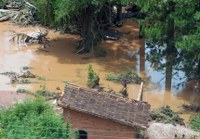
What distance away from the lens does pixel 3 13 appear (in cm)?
3388

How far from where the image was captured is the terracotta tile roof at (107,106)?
598 inches

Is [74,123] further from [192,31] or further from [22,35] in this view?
[22,35]

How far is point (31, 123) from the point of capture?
14.0 meters

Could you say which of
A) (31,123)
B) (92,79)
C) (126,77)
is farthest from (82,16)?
(31,123)

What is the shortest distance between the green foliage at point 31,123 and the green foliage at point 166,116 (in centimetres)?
508

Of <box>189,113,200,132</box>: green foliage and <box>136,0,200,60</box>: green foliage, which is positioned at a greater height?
<box>136,0,200,60</box>: green foliage

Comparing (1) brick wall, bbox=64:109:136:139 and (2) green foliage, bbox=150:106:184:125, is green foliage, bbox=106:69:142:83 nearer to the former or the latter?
(2) green foliage, bbox=150:106:184:125

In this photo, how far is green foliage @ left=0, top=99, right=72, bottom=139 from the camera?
44.2ft

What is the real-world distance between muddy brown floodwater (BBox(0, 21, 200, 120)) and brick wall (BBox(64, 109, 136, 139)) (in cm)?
595

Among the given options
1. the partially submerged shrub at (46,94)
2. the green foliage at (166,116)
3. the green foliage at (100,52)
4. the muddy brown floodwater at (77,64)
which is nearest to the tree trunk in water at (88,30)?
the green foliage at (100,52)

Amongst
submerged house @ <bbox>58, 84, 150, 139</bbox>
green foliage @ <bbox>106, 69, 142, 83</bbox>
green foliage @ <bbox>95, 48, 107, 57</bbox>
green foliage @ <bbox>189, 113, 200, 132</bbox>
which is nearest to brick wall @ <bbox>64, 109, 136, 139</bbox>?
submerged house @ <bbox>58, 84, 150, 139</bbox>

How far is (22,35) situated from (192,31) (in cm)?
1225

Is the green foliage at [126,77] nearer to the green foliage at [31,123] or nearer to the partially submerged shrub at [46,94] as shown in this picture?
the partially submerged shrub at [46,94]

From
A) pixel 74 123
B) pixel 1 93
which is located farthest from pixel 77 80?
pixel 74 123
